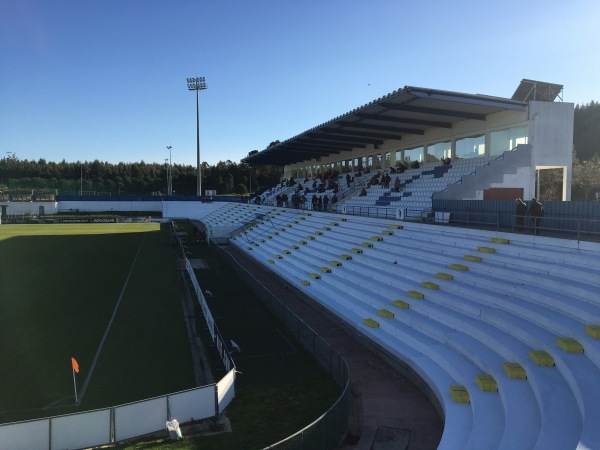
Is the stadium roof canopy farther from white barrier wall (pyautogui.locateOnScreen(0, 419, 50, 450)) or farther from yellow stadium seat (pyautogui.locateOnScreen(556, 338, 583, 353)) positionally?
white barrier wall (pyautogui.locateOnScreen(0, 419, 50, 450))

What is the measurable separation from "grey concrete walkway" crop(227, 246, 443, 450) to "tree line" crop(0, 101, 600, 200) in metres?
70.8

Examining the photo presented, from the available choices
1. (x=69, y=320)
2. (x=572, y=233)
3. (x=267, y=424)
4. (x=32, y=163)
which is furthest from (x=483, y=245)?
(x=32, y=163)

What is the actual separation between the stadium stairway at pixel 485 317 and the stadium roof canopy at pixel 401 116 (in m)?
6.32

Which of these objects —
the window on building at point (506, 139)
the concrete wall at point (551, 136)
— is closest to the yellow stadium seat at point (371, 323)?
the concrete wall at point (551, 136)

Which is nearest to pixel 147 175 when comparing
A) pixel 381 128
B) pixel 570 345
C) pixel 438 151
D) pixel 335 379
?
pixel 381 128

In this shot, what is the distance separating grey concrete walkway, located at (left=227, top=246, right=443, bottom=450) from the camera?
24.6ft

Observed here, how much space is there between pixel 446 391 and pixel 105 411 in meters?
6.01

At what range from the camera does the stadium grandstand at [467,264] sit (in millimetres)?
7199

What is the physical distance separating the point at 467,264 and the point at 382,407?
236 inches

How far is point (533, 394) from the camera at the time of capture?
286 inches

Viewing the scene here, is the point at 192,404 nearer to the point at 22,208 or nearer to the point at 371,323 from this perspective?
the point at 371,323

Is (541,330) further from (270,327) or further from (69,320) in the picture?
(69,320)

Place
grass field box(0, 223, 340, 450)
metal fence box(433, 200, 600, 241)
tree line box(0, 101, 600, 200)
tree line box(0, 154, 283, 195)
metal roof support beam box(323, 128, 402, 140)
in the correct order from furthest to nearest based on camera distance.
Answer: tree line box(0, 154, 283, 195), tree line box(0, 101, 600, 200), metal roof support beam box(323, 128, 402, 140), metal fence box(433, 200, 600, 241), grass field box(0, 223, 340, 450)

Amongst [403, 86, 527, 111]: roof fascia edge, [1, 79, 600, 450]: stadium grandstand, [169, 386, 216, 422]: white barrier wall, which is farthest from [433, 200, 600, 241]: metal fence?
[169, 386, 216, 422]: white barrier wall
